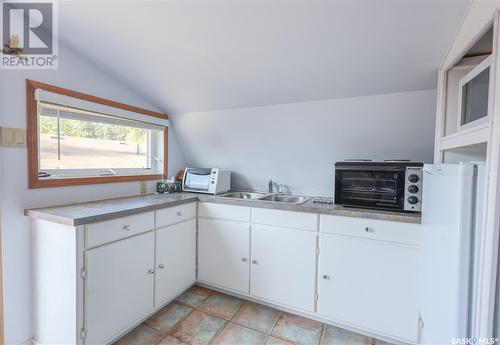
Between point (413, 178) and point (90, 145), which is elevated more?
point (90, 145)

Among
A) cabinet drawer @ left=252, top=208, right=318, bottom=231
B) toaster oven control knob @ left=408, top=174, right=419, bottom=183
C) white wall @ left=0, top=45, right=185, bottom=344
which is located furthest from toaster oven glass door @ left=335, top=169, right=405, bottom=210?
white wall @ left=0, top=45, right=185, bottom=344

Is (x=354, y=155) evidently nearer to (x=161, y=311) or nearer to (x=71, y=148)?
(x=161, y=311)

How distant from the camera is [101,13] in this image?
1.40 metres

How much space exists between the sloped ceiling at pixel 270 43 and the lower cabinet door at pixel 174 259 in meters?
1.26

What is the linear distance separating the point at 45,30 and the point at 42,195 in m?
1.12

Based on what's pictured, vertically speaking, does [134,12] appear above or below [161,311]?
above

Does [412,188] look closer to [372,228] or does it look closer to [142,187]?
[372,228]

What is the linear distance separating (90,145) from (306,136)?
1902 millimetres

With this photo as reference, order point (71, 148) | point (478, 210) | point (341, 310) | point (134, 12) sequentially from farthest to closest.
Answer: point (71, 148), point (341, 310), point (134, 12), point (478, 210)

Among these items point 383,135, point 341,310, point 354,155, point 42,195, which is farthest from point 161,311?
point 383,135

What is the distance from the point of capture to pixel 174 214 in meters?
2.02

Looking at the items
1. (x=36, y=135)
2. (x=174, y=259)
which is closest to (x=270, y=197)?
(x=174, y=259)

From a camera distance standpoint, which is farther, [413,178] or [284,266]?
[284,266]

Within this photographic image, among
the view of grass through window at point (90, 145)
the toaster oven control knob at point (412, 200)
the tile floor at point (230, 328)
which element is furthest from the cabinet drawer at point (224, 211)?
the toaster oven control knob at point (412, 200)
